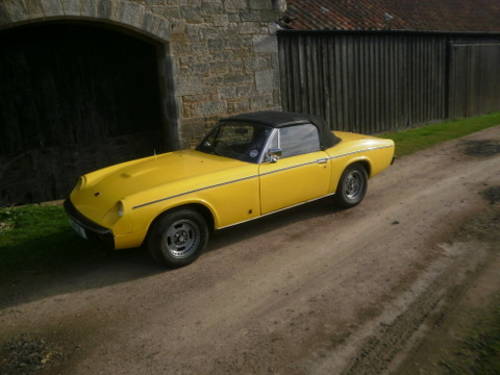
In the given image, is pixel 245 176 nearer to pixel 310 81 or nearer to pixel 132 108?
pixel 132 108

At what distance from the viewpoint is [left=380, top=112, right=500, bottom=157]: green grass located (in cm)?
1065

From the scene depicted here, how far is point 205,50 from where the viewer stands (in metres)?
8.16

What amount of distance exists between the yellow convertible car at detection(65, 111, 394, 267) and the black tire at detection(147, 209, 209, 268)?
0.4 inches

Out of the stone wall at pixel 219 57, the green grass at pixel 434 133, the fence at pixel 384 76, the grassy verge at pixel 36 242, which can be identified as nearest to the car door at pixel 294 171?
the grassy verge at pixel 36 242

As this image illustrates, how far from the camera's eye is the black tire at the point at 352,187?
620 cm

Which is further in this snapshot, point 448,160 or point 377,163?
point 448,160

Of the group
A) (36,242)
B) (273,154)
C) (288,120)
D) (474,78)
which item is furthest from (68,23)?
(474,78)

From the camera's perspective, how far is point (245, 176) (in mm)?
5027

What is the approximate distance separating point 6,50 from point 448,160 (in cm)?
864

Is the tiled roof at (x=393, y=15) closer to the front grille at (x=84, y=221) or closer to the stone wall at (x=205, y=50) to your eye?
the stone wall at (x=205, y=50)

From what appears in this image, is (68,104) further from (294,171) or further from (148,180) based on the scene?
(294,171)

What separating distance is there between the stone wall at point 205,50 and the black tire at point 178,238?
3.77 m

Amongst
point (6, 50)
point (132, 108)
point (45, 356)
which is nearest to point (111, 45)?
point (132, 108)

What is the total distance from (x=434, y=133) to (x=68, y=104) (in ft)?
31.4
